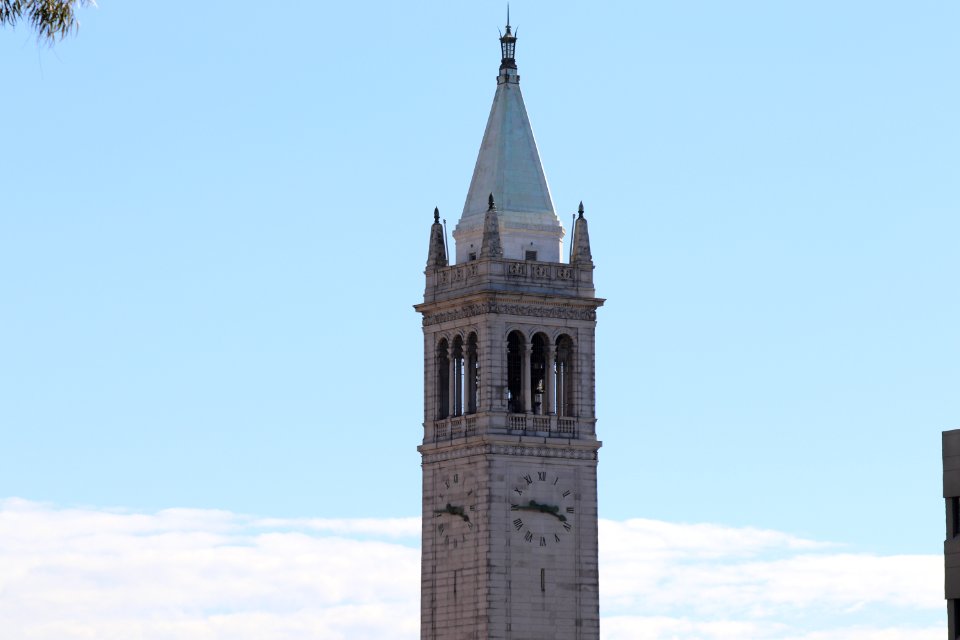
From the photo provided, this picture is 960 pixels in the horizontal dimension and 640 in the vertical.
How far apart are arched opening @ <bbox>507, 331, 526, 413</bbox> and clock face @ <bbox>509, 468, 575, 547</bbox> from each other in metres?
3.50

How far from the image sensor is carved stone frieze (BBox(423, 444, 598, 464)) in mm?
153375

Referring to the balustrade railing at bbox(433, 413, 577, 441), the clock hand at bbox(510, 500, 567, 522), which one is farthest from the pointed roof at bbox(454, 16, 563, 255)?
the clock hand at bbox(510, 500, 567, 522)

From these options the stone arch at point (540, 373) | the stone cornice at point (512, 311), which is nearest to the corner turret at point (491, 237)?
the stone cornice at point (512, 311)

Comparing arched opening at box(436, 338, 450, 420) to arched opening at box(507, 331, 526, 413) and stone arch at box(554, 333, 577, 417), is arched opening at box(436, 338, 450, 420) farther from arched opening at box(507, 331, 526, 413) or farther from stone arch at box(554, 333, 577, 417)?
stone arch at box(554, 333, 577, 417)

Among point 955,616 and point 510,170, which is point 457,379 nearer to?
point 510,170

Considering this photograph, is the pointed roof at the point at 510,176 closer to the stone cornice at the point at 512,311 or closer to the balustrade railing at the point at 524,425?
the stone cornice at the point at 512,311

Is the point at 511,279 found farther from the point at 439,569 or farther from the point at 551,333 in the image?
the point at 439,569

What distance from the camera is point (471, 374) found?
511ft

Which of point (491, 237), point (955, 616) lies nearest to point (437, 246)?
point (491, 237)

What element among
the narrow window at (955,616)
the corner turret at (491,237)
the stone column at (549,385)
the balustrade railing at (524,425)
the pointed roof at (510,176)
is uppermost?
the pointed roof at (510,176)

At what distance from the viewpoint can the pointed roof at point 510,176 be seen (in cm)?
15650

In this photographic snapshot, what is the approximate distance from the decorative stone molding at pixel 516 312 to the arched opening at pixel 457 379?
1.29 m

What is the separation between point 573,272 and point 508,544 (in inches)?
537

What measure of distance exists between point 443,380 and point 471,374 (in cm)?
243
